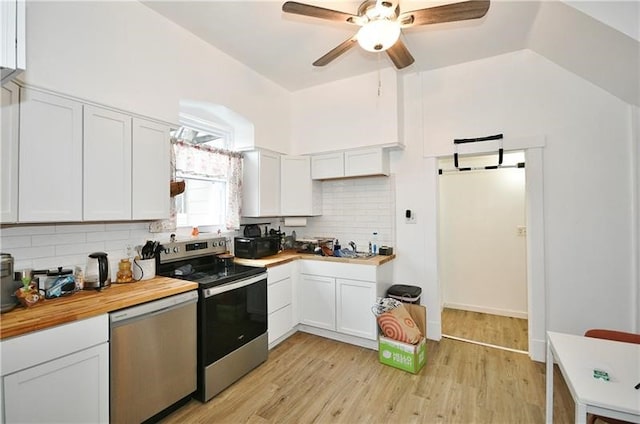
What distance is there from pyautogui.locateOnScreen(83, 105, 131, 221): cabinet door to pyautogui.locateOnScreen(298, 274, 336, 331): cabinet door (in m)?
1.93

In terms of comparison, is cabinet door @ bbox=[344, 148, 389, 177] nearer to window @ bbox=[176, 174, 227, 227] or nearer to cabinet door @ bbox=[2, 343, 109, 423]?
window @ bbox=[176, 174, 227, 227]

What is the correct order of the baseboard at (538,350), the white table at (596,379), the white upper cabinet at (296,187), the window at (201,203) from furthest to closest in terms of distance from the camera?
the white upper cabinet at (296,187), the window at (201,203), the baseboard at (538,350), the white table at (596,379)

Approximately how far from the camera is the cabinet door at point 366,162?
327 centimetres

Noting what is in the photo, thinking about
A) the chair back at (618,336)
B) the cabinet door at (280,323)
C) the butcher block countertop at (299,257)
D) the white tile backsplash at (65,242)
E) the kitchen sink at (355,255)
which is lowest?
the cabinet door at (280,323)

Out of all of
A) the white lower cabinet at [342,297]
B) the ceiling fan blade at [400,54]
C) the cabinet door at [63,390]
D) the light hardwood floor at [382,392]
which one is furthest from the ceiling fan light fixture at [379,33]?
the light hardwood floor at [382,392]

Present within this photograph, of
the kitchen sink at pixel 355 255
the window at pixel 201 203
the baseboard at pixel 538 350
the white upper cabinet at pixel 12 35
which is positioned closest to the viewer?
the white upper cabinet at pixel 12 35

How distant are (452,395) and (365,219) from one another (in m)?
1.99

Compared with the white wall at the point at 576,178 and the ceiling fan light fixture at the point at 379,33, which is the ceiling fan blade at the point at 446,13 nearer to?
the ceiling fan light fixture at the point at 379,33

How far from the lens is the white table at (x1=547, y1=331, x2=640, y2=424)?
3.56ft

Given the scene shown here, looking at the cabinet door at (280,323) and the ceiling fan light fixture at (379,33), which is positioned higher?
the ceiling fan light fixture at (379,33)

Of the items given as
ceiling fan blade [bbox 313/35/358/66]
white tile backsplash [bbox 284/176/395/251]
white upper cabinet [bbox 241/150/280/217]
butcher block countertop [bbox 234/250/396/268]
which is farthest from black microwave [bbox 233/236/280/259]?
ceiling fan blade [bbox 313/35/358/66]

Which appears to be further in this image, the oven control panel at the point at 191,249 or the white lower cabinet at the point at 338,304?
the white lower cabinet at the point at 338,304

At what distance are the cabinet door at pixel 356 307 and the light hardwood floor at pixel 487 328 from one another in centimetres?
115

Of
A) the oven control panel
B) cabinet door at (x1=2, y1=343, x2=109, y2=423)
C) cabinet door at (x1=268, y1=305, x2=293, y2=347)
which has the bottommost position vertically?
cabinet door at (x1=268, y1=305, x2=293, y2=347)
